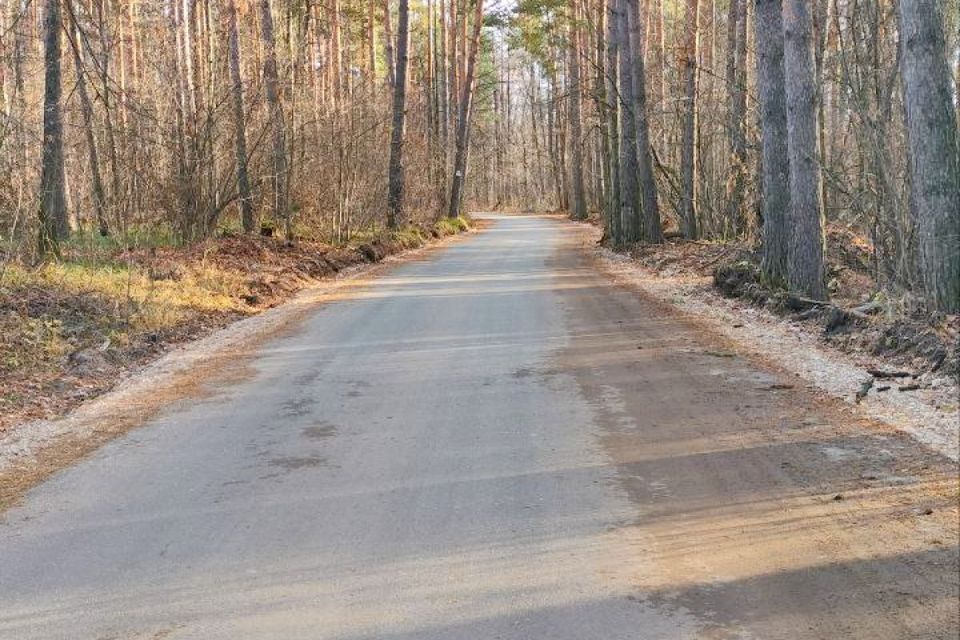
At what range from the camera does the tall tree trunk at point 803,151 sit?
11.4 metres

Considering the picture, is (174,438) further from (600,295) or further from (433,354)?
(600,295)

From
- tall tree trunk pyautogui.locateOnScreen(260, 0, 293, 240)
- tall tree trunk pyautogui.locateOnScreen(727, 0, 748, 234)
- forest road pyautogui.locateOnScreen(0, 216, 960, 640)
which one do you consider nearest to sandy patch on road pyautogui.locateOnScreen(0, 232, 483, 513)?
forest road pyautogui.locateOnScreen(0, 216, 960, 640)

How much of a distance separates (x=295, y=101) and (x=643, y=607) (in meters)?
20.5

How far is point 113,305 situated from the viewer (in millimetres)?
11727

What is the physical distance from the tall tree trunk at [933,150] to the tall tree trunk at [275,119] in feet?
43.7

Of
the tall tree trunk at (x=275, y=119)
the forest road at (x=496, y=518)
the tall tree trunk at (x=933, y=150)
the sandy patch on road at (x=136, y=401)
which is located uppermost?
the tall tree trunk at (x=275, y=119)

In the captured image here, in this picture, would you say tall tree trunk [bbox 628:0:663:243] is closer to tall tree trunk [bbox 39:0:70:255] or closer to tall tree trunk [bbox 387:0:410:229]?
tall tree trunk [bbox 387:0:410:229]

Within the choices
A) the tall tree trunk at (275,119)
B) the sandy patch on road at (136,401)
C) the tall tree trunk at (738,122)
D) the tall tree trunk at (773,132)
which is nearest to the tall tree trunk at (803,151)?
the tall tree trunk at (773,132)

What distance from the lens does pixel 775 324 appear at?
36.3 feet

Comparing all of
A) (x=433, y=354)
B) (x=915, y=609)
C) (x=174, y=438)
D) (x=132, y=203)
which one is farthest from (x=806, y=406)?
(x=132, y=203)

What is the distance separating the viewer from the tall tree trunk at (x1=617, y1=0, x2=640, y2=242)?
21.8 meters

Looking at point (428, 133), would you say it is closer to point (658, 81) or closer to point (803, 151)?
point (658, 81)

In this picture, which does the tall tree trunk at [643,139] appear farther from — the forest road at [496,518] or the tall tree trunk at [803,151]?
the forest road at [496,518]

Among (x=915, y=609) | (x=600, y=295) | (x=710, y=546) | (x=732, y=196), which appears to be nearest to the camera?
(x=915, y=609)
